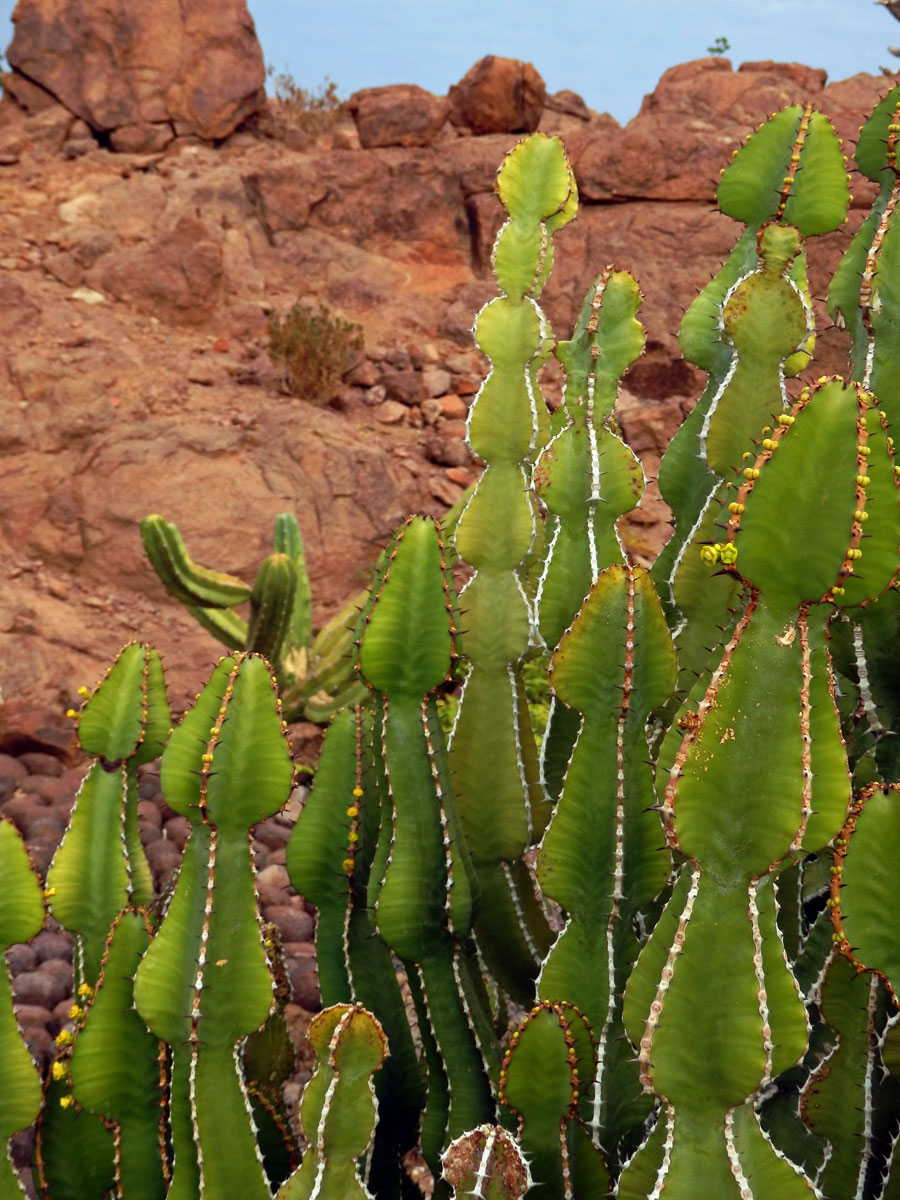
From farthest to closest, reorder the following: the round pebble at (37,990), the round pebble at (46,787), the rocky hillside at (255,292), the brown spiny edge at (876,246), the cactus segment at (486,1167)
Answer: the rocky hillside at (255,292) < the round pebble at (46,787) < the round pebble at (37,990) < the brown spiny edge at (876,246) < the cactus segment at (486,1167)

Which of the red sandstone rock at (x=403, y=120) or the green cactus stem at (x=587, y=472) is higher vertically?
the red sandstone rock at (x=403, y=120)

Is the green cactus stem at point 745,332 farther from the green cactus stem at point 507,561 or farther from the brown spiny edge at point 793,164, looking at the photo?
the green cactus stem at point 507,561

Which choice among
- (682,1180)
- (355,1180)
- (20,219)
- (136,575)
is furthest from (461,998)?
(20,219)

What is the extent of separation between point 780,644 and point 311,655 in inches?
166

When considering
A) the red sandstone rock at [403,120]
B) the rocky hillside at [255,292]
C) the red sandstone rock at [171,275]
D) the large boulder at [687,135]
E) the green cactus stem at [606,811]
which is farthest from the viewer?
the red sandstone rock at [403,120]

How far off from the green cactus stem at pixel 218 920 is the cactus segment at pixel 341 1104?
262 mm

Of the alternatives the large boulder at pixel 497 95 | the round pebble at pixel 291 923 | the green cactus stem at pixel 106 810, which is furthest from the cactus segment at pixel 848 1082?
the large boulder at pixel 497 95

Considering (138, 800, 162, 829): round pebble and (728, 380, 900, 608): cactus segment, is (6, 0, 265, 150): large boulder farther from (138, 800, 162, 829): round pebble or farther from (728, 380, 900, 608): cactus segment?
(728, 380, 900, 608): cactus segment

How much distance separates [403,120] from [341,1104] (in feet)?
32.7

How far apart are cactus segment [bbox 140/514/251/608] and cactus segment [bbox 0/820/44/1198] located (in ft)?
9.75

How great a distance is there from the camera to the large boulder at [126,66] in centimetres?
1039

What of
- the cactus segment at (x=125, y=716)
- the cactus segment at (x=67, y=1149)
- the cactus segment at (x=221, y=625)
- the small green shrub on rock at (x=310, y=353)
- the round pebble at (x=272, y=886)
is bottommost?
the cactus segment at (x=67, y=1149)

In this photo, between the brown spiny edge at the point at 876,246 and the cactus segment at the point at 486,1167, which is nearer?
the cactus segment at the point at 486,1167

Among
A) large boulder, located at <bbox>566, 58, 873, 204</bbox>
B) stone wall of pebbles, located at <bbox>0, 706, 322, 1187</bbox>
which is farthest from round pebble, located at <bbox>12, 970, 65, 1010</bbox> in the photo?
large boulder, located at <bbox>566, 58, 873, 204</bbox>
